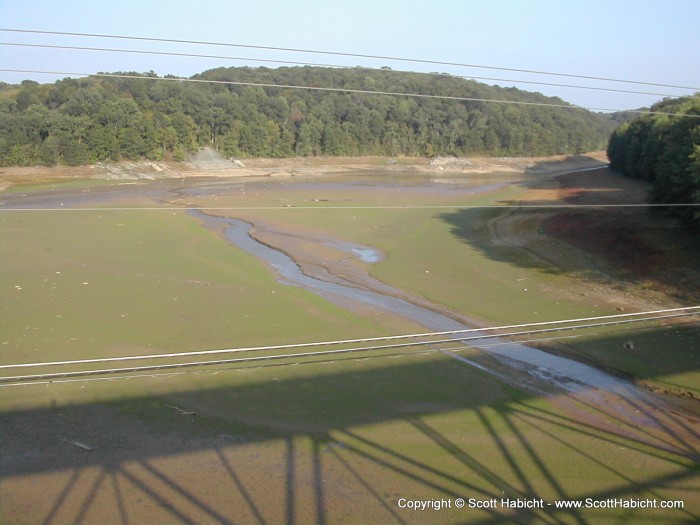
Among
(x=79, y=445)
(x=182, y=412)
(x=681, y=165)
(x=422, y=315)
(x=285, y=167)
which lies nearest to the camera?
(x=79, y=445)

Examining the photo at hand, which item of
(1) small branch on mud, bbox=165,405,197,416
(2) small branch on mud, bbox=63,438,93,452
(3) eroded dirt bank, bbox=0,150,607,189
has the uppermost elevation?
(1) small branch on mud, bbox=165,405,197,416

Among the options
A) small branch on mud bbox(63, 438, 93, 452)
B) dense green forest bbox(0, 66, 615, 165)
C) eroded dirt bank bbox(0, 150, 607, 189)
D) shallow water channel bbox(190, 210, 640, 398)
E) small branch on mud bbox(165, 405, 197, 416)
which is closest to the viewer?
small branch on mud bbox(63, 438, 93, 452)

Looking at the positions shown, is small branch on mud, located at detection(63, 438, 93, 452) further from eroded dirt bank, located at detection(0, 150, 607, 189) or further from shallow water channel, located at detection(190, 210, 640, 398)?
eroded dirt bank, located at detection(0, 150, 607, 189)

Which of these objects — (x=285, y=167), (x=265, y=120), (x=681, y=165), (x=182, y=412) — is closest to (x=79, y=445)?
(x=182, y=412)

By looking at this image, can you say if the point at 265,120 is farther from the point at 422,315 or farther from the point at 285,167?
the point at 422,315

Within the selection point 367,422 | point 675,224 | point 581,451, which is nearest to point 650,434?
point 581,451

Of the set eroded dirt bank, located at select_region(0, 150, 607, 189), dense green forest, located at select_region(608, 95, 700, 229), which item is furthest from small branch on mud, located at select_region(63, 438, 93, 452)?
eroded dirt bank, located at select_region(0, 150, 607, 189)

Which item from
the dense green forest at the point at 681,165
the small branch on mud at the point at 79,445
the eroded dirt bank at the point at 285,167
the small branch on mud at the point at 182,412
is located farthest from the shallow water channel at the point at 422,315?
the eroded dirt bank at the point at 285,167
